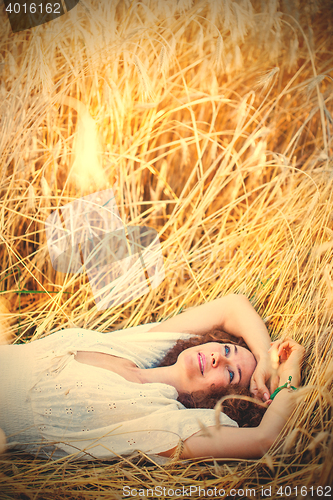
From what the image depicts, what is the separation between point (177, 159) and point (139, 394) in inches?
29.5

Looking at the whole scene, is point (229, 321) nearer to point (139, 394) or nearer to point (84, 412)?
point (139, 394)

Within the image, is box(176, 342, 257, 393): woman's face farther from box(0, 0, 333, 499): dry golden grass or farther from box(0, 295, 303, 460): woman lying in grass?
box(0, 0, 333, 499): dry golden grass

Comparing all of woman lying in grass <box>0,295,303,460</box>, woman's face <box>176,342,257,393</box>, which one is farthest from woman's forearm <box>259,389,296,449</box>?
woman's face <box>176,342,257,393</box>

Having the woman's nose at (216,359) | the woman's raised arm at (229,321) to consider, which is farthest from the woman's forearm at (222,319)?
the woman's nose at (216,359)

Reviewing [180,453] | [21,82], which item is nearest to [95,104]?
[21,82]

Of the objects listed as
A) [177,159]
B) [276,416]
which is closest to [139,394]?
[276,416]

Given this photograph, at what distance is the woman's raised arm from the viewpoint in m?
0.92

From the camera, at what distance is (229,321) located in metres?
0.98

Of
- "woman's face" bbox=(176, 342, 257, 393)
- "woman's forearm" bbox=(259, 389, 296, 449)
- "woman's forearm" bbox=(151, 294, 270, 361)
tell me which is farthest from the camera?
"woman's forearm" bbox=(151, 294, 270, 361)

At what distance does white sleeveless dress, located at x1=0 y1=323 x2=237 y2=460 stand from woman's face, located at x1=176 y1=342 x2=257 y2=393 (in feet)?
0.17

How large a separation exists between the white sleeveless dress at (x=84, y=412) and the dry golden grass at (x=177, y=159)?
44 mm

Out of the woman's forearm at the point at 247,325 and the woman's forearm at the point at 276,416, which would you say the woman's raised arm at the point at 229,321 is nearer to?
the woman's forearm at the point at 247,325

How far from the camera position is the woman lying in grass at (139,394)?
72 centimetres

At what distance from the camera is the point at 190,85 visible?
43.9 inches
